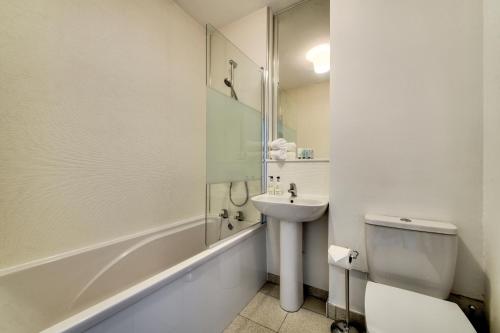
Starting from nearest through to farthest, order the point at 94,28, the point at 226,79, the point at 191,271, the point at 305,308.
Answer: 1. the point at 191,271
2. the point at 94,28
3. the point at 305,308
4. the point at 226,79

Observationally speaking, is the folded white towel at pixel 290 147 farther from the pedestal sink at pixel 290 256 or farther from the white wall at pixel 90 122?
the white wall at pixel 90 122

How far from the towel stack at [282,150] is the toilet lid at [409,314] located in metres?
1.08

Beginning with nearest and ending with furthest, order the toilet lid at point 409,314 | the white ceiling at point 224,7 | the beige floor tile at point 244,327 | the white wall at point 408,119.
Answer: the toilet lid at point 409,314 → the white wall at point 408,119 → the beige floor tile at point 244,327 → the white ceiling at point 224,7

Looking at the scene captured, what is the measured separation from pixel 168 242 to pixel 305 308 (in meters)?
1.26

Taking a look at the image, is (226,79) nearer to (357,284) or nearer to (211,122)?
(211,122)

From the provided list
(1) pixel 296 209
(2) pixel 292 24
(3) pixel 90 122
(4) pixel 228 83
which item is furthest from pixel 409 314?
(2) pixel 292 24

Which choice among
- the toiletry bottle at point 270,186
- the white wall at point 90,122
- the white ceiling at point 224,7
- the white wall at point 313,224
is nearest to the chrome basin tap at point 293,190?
the white wall at point 313,224

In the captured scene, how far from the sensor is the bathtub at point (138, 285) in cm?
77

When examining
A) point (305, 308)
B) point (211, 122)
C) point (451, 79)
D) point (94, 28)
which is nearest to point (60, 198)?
point (211, 122)

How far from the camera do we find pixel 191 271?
3.32 ft

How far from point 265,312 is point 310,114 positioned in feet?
5.45

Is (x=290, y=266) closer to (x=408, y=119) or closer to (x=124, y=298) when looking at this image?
(x=124, y=298)

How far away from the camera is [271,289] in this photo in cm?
168

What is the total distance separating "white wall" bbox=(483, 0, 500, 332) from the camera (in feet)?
2.81
